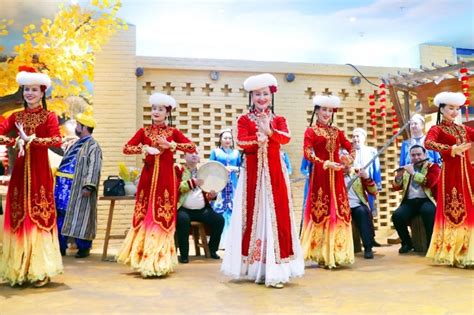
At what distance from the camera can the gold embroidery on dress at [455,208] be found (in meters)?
4.37

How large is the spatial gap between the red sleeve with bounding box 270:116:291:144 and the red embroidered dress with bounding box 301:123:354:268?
0.71 meters

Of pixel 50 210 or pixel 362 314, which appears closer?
pixel 362 314

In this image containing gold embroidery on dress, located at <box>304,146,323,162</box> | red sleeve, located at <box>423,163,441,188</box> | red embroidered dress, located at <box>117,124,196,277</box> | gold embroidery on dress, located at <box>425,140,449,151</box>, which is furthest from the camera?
red sleeve, located at <box>423,163,441,188</box>

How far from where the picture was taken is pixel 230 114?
7672 millimetres

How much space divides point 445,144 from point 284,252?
1857mm

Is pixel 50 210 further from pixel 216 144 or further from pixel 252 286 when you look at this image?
pixel 216 144

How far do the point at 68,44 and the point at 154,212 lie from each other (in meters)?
3.66

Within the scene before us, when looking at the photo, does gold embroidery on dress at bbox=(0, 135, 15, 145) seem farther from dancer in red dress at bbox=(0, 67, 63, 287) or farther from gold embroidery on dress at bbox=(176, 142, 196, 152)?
gold embroidery on dress at bbox=(176, 142, 196, 152)

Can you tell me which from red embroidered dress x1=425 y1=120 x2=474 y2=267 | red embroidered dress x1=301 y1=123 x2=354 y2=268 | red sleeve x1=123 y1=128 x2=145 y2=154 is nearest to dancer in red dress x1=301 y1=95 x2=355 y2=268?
red embroidered dress x1=301 y1=123 x2=354 y2=268

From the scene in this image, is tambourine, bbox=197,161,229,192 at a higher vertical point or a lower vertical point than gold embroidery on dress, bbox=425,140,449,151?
lower

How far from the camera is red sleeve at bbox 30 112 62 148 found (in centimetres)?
348

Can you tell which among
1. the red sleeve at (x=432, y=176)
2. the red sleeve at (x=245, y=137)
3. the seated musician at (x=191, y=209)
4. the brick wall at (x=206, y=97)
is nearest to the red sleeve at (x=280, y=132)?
the red sleeve at (x=245, y=137)

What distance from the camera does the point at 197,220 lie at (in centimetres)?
533

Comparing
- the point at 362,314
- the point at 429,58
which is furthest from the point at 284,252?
the point at 429,58
